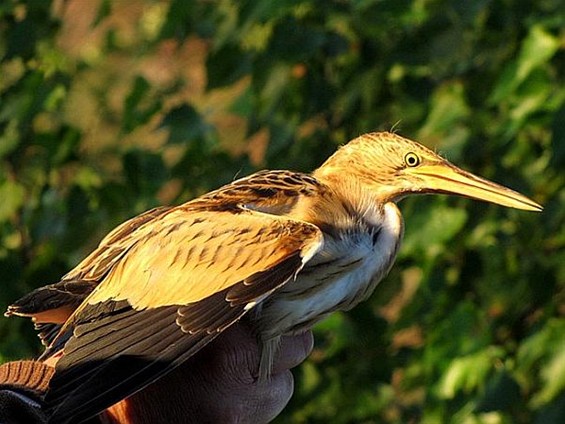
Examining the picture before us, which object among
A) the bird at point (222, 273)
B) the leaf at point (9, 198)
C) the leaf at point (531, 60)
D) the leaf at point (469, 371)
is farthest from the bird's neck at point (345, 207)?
the leaf at point (9, 198)

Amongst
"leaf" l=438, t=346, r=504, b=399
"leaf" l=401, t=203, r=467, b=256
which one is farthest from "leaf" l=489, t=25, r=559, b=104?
"leaf" l=438, t=346, r=504, b=399

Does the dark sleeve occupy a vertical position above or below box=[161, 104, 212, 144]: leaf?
above

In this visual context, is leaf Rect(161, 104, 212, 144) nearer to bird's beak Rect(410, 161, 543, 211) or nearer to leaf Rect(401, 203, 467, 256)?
leaf Rect(401, 203, 467, 256)

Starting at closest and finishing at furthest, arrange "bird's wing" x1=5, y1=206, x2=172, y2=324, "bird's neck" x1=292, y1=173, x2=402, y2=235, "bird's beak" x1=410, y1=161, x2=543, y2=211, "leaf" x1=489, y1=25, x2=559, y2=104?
"bird's wing" x1=5, y1=206, x2=172, y2=324 < "bird's neck" x1=292, y1=173, x2=402, y2=235 < "bird's beak" x1=410, y1=161, x2=543, y2=211 < "leaf" x1=489, y1=25, x2=559, y2=104

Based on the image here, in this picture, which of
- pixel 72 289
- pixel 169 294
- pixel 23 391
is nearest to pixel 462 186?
pixel 169 294

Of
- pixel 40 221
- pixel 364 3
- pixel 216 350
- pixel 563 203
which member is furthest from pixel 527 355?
pixel 216 350

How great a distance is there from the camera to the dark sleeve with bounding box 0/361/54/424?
6.90 ft

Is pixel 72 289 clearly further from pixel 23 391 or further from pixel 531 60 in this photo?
pixel 531 60

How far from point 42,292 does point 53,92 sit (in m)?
1.45

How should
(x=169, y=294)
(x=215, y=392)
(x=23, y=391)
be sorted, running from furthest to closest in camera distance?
(x=169, y=294) → (x=215, y=392) → (x=23, y=391)

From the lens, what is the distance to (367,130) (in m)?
4.10

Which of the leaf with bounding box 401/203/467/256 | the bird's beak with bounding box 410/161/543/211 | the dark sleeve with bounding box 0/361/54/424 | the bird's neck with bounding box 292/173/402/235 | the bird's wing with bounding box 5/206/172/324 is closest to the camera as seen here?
the dark sleeve with bounding box 0/361/54/424

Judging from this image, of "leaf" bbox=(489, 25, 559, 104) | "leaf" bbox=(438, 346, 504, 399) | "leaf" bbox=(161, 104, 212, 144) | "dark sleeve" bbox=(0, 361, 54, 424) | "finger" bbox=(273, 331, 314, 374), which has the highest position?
"dark sleeve" bbox=(0, 361, 54, 424)

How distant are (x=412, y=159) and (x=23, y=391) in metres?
0.95
